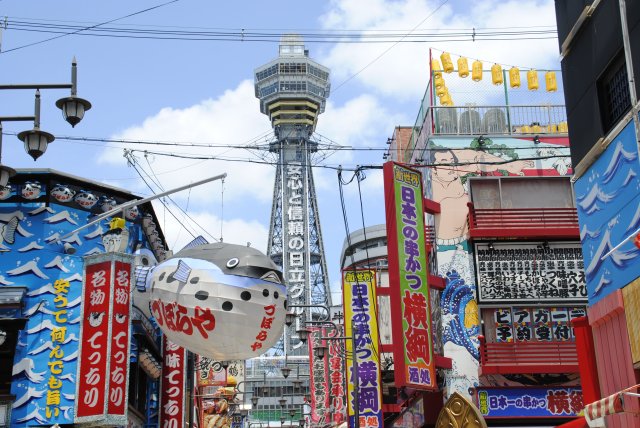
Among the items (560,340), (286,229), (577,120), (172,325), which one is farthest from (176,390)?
(286,229)

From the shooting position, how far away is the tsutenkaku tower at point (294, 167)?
565ft

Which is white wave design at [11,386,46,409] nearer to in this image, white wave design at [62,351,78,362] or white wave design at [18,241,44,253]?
white wave design at [62,351,78,362]

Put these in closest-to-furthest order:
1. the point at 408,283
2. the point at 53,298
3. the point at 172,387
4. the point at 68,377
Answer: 1. the point at 68,377
2. the point at 53,298
3. the point at 408,283
4. the point at 172,387

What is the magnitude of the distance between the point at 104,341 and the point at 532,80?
18396mm

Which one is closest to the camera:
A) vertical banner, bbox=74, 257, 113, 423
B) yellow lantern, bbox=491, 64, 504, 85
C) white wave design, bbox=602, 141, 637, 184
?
white wave design, bbox=602, 141, 637, 184

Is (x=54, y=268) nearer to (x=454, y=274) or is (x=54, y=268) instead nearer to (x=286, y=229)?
(x=454, y=274)

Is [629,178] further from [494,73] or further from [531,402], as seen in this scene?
[494,73]

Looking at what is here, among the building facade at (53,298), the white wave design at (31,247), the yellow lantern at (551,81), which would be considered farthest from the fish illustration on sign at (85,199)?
the yellow lantern at (551,81)

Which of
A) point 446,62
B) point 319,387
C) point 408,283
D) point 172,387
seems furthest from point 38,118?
point 319,387

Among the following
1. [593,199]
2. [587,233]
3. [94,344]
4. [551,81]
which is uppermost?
[551,81]

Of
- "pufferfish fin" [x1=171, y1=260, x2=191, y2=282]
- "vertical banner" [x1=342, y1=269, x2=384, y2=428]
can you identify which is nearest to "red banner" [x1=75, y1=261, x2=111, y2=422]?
"pufferfish fin" [x1=171, y1=260, x2=191, y2=282]

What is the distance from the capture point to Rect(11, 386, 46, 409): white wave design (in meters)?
24.0

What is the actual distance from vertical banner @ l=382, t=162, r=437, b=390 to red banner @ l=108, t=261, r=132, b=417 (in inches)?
293

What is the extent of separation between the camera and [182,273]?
71.7 feet
